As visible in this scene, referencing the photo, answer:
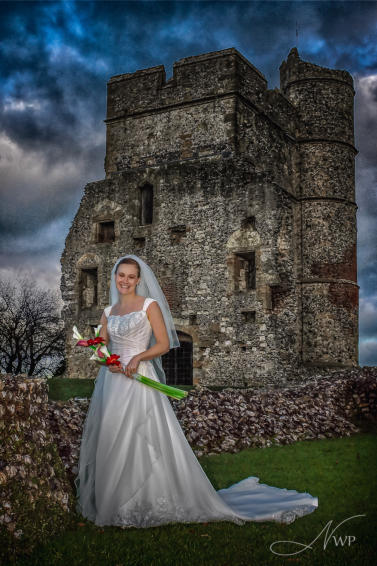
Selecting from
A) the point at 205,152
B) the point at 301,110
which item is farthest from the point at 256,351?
the point at 301,110

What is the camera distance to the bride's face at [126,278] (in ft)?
20.0

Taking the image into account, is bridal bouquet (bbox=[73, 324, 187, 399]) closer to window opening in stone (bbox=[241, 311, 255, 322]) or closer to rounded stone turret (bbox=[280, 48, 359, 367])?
window opening in stone (bbox=[241, 311, 255, 322])

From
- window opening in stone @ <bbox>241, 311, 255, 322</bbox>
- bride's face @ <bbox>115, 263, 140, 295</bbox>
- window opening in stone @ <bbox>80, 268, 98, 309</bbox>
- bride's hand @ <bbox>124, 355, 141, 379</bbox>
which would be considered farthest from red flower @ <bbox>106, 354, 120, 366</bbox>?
window opening in stone @ <bbox>80, 268, 98, 309</bbox>

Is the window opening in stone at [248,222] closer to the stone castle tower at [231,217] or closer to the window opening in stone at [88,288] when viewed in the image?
the stone castle tower at [231,217]

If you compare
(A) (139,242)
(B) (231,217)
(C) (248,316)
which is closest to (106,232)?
(A) (139,242)

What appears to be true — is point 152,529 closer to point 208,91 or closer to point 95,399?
point 95,399

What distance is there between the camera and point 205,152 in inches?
904

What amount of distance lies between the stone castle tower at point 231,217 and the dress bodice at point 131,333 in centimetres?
1361

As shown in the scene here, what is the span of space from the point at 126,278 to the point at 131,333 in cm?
56

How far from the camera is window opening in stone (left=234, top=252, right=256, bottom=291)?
2022cm

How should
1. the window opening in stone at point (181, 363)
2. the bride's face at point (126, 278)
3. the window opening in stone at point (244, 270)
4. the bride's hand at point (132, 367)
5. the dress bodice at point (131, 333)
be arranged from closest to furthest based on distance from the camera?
the bride's hand at point (132, 367)
the dress bodice at point (131, 333)
the bride's face at point (126, 278)
the window opening in stone at point (244, 270)
the window opening in stone at point (181, 363)

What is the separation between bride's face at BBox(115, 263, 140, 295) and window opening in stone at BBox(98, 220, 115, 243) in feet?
55.1

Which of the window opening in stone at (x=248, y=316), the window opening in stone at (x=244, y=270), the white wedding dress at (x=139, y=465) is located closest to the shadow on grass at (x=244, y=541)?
the white wedding dress at (x=139, y=465)

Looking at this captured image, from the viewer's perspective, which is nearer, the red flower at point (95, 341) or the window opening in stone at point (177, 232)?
the red flower at point (95, 341)
